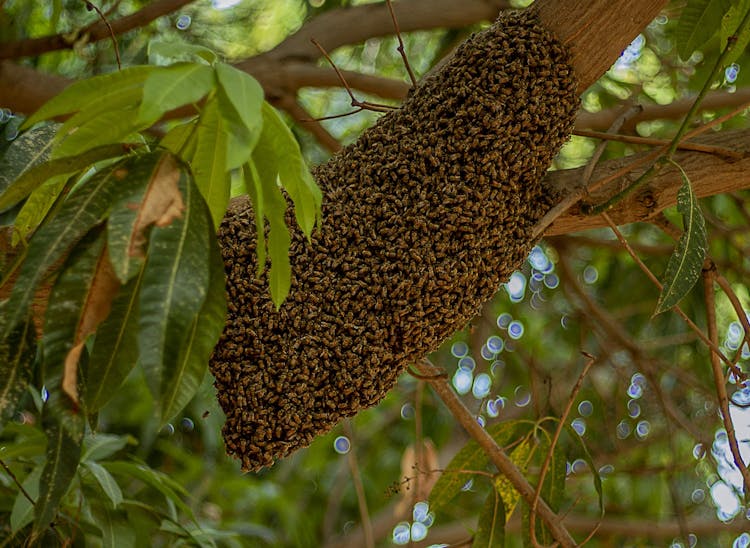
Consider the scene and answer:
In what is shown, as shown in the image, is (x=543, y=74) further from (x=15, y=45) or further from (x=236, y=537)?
(x=15, y=45)

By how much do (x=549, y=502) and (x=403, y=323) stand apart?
31.3 inches

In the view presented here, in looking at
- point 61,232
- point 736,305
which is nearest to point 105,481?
point 61,232

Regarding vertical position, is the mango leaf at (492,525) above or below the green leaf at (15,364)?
below

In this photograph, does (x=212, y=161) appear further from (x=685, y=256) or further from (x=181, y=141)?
(x=685, y=256)

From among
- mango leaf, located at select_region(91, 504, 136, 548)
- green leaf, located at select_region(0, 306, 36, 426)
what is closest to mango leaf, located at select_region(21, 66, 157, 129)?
green leaf, located at select_region(0, 306, 36, 426)

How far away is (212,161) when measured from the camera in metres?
1.19

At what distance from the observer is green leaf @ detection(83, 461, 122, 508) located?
175cm

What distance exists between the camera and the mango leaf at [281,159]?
1119 millimetres

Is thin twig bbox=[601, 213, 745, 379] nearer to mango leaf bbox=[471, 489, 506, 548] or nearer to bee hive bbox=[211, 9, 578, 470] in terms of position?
bee hive bbox=[211, 9, 578, 470]

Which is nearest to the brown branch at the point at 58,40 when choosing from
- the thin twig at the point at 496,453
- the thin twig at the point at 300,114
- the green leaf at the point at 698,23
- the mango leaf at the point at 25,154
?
the thin twig at the point at 300,114

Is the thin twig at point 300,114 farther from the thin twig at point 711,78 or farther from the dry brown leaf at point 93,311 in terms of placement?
the dry brown leaf at point 93,311

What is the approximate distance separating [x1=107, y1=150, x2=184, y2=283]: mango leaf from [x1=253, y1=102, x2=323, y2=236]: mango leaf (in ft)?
0.37

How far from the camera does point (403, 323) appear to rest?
55.4 inches

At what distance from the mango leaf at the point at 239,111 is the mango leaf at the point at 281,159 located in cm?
6
